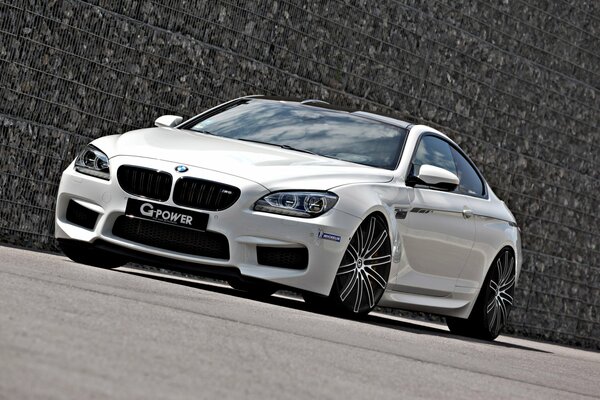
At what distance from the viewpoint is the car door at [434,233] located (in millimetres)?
10539

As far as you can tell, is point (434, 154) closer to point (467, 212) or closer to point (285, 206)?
point (467, 212)

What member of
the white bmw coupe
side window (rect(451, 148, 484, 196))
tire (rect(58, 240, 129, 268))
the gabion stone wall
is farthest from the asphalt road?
the gabion stone wall

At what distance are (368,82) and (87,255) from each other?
18.1 feet

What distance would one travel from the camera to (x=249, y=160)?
973cm

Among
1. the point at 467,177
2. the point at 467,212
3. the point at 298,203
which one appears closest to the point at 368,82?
the point at 467,177

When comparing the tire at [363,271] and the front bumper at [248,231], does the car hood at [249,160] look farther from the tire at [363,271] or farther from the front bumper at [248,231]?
the tire at [363,271]

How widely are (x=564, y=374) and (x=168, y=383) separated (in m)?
4.77

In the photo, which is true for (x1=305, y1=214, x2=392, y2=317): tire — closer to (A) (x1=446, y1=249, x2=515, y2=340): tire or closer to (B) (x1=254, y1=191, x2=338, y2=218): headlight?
(B) (x1=254, y1=191, x2=338, y2=218): headlight

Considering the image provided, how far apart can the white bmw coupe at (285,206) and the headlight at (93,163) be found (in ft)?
0.03

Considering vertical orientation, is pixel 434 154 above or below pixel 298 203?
above

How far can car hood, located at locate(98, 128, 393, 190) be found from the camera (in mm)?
9547

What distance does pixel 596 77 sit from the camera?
1919 centimetres

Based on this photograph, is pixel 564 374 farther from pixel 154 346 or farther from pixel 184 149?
pixel 154 346

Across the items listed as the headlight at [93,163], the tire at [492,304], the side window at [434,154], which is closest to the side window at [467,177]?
the side window at [434,154]
